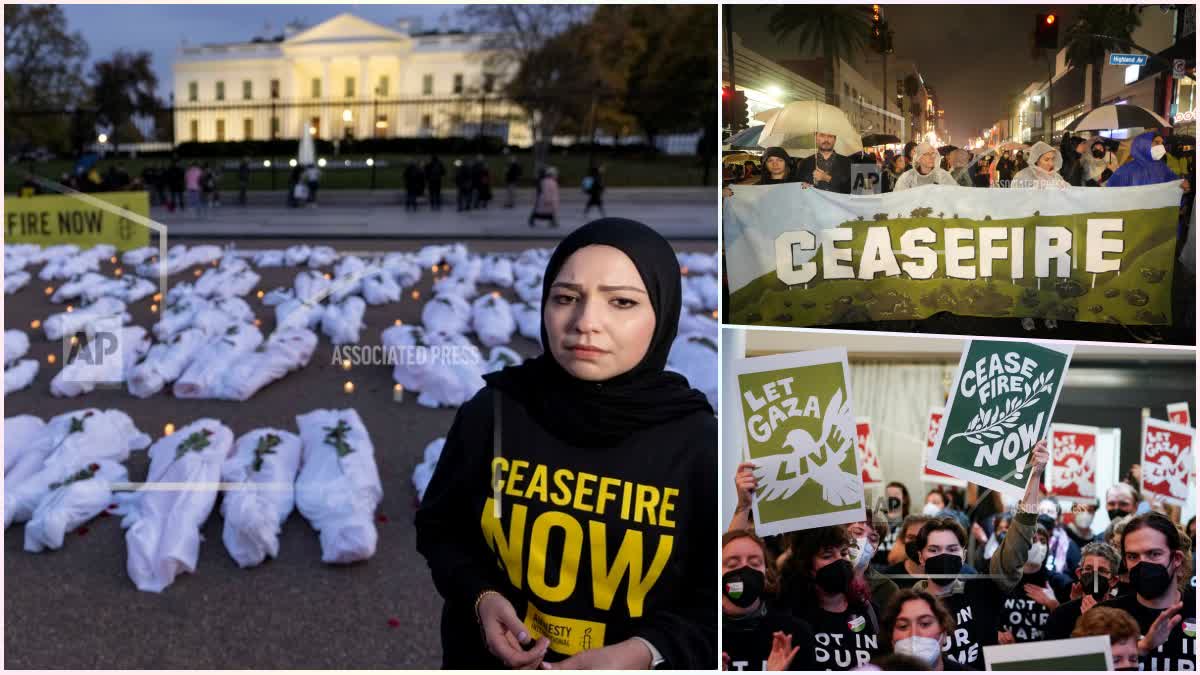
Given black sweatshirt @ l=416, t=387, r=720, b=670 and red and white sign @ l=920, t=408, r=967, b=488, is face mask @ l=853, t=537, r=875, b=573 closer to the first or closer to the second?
red and white sign @ l=920, t=408, r=967, b=488

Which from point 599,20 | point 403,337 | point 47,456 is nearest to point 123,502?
point 47,456

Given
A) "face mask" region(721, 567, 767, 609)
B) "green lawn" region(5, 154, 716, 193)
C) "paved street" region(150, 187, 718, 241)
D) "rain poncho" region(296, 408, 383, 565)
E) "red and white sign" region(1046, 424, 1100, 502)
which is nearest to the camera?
"red and white sign" region(1046, 424, 1100, 502)

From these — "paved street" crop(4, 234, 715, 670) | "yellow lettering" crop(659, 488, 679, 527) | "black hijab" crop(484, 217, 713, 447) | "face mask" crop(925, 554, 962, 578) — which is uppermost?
"black hijab" crop(484, 217, 713, 447)

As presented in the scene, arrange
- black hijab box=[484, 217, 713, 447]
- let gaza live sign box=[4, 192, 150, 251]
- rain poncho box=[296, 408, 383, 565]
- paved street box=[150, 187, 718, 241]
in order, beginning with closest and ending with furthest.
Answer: black hijab box=[484, 217, 713, 447], rain poncho box=[296, 408, 383, 565], let gaza live sign box=[4, 192, 150, 251], paved street box=[150, 187, 718, 241]

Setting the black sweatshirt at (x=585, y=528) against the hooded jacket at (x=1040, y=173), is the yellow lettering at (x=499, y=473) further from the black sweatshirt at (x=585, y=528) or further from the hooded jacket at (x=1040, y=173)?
the hooded jacket at (x=1040, y=173)

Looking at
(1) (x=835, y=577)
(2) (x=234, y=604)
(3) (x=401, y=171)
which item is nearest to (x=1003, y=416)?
(1) (x=835, y=577)

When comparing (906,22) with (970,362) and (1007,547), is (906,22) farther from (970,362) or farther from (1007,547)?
(1007,547)

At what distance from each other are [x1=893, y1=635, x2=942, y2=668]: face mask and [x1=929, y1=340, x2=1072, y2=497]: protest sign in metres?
0.45

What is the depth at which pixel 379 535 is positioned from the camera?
3469 millimetres

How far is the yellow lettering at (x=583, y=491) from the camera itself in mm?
1917

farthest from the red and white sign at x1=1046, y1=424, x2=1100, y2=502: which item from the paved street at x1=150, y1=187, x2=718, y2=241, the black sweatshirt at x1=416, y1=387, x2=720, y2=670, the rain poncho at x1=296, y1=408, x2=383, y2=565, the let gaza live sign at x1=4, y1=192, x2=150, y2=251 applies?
the let gaza live sign at x1=4, y1=192, x2=150, y2=251

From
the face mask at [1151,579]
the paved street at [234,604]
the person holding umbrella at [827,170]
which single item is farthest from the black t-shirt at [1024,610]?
the paved street at [234,604]

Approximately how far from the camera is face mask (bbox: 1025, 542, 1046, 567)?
257 centimetres

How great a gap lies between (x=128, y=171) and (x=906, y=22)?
4.24 meters
